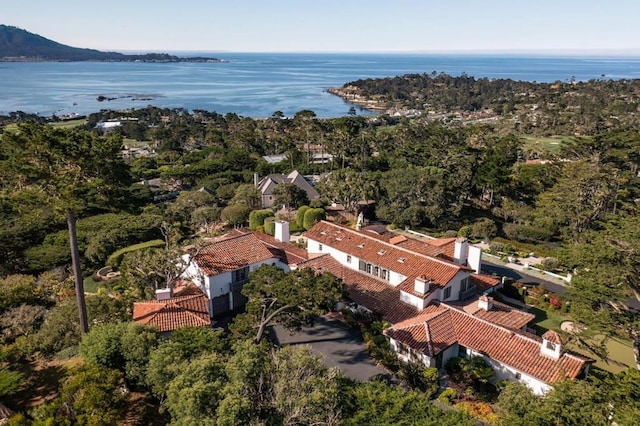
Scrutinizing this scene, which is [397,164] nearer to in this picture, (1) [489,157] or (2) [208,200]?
(1) [489,157]

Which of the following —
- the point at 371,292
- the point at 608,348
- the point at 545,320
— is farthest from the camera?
the point at 545,320

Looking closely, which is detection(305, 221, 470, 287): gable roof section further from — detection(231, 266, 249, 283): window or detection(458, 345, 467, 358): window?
detection(231, 266, 249, 283): window

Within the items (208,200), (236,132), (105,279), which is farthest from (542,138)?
(105,279)

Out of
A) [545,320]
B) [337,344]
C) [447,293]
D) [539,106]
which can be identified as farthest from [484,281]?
[539,106]

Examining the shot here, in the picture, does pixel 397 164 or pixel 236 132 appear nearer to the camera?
pixel 397 164

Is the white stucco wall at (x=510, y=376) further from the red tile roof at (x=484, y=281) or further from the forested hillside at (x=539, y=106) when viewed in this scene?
the forested hillside at (x=539, y=106)

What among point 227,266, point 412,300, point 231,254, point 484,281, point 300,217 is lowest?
point 300,217

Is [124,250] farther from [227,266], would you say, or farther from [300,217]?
[300,217]
